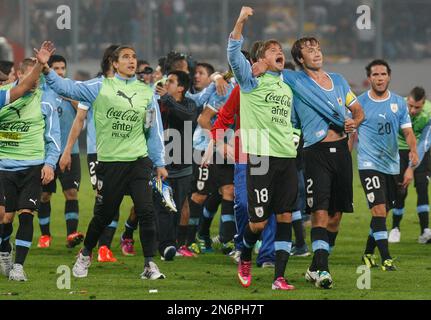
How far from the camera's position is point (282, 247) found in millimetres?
12352

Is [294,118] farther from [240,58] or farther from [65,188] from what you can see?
[65,188]

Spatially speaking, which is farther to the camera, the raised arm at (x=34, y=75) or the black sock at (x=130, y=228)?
the black sock at (x=130, y=228)

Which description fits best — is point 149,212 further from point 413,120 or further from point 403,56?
point 403,56

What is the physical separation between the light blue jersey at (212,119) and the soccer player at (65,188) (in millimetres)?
1678

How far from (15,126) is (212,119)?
377 cm

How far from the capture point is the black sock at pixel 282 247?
1232 cm

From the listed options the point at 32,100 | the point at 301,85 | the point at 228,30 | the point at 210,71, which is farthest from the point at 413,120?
the point at 228,30

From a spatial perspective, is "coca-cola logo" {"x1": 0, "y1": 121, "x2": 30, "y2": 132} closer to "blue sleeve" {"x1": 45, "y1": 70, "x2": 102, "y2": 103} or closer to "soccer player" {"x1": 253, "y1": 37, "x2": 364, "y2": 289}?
"blue sleeve" {"x1": 45, "y1": 70, "x2": 102, "y2": 103}

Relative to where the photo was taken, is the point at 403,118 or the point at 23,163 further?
the point at 403,118

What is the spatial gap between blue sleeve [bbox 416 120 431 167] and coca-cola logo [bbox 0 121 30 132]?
6.27 metres

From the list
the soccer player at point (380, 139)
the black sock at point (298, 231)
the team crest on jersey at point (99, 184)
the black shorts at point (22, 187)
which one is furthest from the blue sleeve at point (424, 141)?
the black shorts at point (22, 187)

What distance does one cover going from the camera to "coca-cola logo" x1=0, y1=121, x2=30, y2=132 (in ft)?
42.3

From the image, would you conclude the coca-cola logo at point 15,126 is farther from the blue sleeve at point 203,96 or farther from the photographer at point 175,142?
the blue sleeve at point 203,96

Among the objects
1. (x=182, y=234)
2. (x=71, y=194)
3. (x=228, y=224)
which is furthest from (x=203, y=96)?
(x=71, y=194)
